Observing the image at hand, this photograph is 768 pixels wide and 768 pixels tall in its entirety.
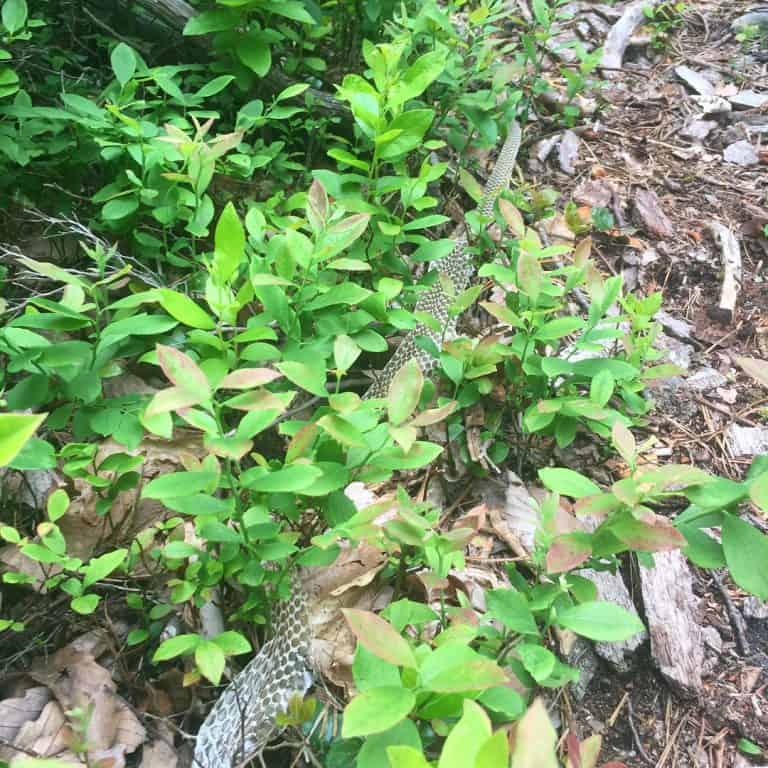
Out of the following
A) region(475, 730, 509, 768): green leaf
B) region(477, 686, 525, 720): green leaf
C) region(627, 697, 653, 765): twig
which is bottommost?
region(627, 697, 653, 765): twig

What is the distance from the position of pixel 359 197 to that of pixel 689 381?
1.70 metres

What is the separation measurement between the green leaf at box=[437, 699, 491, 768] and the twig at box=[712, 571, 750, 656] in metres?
1.58

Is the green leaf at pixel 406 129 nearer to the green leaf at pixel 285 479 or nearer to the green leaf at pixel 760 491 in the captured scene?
the green leaf at pixel 285 479

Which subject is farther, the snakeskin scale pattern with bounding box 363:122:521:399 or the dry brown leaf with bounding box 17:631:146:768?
the snakeskin scale pattern with bounding box 363:122:521:399

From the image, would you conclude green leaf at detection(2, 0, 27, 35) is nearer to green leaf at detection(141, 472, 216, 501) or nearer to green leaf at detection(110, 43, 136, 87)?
green leaf at detection(110, 43, 136, 87)

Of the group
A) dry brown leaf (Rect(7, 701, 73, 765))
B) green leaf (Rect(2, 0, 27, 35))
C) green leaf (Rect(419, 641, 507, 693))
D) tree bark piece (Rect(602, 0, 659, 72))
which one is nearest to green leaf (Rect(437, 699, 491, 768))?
green leaf (Rect(419, 641, 507, 693))

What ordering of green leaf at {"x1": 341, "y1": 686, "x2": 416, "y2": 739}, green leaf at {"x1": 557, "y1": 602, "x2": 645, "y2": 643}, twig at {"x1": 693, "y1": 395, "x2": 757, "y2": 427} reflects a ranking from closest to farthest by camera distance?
green leaf at {"x1": 341, "y1": 686, "x2": 416, "y2": 739} → green leaf at {"x1": 557, "y1": 602, "x2": 645, "y2": 643} → twig at {"x1": 693, "y1": 395, "x2": 757, "y2": 427}

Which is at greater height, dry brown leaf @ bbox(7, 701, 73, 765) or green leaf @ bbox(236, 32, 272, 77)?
green leaf @ bbox(236, 32, 272, 77)

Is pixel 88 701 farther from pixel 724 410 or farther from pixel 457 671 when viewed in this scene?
pixel 724 410

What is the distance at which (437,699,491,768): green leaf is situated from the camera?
32.6 inches

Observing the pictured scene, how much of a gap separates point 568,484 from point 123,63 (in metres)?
2.06

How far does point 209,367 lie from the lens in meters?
1.55

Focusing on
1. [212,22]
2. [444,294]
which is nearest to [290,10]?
→ [212,22]

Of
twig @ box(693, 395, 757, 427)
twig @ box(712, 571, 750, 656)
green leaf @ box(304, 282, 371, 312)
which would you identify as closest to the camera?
green leaf @ box(304, 282, 371, 312)
